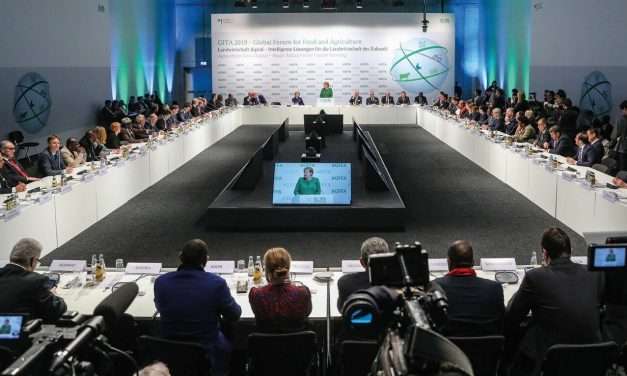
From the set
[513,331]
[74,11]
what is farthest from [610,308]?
[74,11]

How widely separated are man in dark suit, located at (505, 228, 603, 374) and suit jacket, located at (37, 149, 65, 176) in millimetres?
6106

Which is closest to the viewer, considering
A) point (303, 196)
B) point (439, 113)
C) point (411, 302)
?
point (411, 302)

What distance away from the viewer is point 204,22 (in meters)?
22.7

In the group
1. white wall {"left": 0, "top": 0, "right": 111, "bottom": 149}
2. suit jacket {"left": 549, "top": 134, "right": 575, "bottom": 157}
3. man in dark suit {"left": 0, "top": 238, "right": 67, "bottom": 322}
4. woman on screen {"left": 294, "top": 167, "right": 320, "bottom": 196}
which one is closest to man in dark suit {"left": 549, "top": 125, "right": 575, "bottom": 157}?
suit jacket {"left": 549, "top": 134, "right": 575, "bottom": 157}

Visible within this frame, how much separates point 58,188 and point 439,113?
10.9 metres

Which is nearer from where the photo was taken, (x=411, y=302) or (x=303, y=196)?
(x=411, y=302)

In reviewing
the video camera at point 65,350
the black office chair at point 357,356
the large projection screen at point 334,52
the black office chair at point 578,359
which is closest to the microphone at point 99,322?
the video camera at point 65,350

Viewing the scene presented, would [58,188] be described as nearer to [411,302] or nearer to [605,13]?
[411,302]

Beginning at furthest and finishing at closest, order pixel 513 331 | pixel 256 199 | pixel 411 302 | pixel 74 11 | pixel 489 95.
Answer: pixel 489 95 → pixel 74 11 → pixel 256 199 → pixel 513 331 → pixel 411 302

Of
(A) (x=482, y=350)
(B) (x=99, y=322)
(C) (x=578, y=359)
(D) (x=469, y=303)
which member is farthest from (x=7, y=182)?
(B) (x=99, y=322)

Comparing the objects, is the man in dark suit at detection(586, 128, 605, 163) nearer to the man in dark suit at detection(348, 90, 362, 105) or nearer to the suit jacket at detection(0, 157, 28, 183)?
the suit jacket at detection(0, 157, 28, 183)

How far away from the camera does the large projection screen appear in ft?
68.9

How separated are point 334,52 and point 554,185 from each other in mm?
14150

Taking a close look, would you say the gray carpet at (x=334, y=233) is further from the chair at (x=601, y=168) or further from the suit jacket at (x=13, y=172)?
the suit jacket at (x=13, y=172)
